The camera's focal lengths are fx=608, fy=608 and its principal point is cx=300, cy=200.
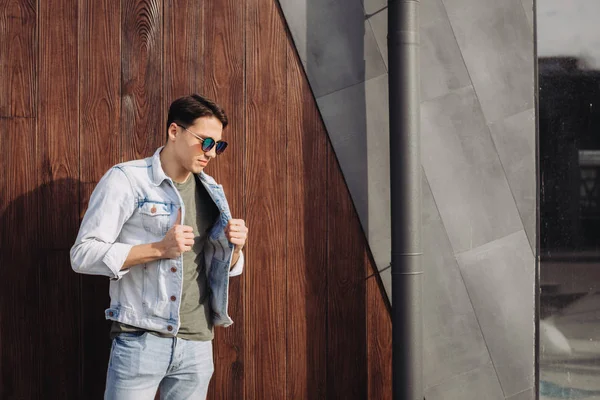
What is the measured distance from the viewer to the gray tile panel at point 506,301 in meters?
3.84

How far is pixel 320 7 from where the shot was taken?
12.2ft

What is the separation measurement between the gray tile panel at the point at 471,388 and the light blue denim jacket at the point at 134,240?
1.78 metres

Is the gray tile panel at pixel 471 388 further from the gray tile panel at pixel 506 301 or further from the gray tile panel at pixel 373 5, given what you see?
the gray tile panel at pixel 373 5

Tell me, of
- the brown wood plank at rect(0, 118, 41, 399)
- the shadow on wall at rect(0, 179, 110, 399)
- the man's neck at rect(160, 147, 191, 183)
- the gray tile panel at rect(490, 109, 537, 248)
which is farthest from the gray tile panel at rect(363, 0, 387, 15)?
the brown wood plank at rect(0, 118, 41, 399)

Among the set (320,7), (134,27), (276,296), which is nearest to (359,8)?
(320,7)

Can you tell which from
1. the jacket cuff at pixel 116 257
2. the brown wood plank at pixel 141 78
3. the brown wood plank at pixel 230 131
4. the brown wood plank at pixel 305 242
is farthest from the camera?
the brown wood plank at pixel 305 242

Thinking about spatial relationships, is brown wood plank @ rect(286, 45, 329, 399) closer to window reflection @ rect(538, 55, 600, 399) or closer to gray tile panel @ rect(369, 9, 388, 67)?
gray tile panel @ rect(369, 9, 388, 67)

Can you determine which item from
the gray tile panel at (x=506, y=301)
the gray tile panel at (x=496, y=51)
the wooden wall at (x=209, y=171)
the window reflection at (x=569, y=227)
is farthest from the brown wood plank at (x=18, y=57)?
the window reflection at (x=569, y=227)

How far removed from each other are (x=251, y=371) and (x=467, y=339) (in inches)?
53.7

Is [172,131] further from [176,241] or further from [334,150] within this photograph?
[334,150]

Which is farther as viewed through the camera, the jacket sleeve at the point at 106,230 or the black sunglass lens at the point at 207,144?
the black sunglass lens at the point at 207,144

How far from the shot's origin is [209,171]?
355cm

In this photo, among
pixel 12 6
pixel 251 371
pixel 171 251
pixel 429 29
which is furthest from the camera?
pixel 429 29

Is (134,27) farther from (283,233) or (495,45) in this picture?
(495,45)
